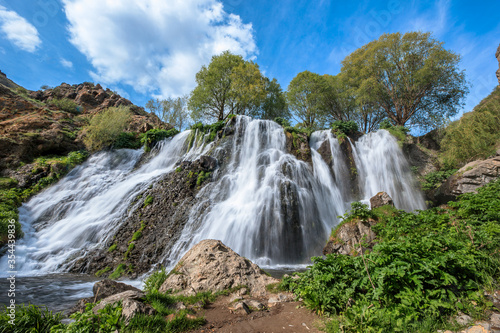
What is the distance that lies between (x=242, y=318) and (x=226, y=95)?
26.7 metres

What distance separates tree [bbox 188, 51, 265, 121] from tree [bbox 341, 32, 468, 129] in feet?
40.2

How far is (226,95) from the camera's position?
27047mm

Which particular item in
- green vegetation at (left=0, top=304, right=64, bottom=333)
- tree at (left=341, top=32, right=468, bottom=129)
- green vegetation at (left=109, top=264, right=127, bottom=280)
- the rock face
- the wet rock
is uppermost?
tree at (left=341, top=32, right=468, bottom=129)

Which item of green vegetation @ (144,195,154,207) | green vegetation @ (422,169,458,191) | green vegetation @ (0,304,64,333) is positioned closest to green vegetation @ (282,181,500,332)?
green vegetation @ (0,304,64,333)

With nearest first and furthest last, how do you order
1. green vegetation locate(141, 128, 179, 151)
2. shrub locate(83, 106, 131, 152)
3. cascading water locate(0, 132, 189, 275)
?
cascading water locate(0, 132, 189, 275)
shrub locate(83, 106, 131, 152)
green vegetation locate(141, 128, 179, 151)

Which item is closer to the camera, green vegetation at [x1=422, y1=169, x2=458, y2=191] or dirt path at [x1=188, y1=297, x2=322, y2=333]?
dirt path at [x1=188, y1=297, x2=322, y2=333]

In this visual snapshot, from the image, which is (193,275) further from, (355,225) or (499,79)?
(499,79)

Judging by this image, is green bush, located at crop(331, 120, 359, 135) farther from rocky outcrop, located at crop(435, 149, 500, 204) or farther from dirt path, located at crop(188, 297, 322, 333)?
dirt path, located at crop(188, 297, 322, 333)

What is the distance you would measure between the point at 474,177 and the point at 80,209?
855 inches

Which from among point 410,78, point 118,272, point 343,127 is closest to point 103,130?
point 118,272

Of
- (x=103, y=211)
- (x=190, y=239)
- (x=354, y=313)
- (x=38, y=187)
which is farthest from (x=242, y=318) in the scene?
(x=38, y=187)

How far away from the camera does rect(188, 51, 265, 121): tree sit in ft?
85.3

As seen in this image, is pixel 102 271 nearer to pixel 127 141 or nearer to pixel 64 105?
pixel 127 141

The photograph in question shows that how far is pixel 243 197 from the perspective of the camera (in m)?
11.7
